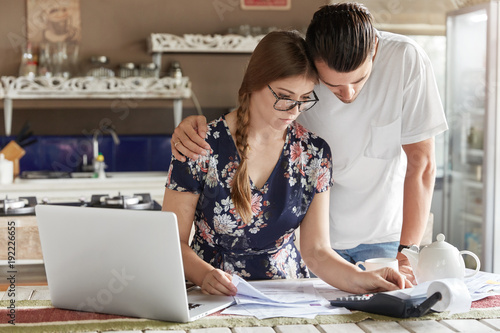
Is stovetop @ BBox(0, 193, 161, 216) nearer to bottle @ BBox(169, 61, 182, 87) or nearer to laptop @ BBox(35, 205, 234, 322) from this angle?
bottle @ BBox(169, 61, 182, 87)

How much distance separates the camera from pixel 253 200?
1742 millimetres

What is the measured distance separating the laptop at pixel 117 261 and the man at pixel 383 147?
0.75 meters

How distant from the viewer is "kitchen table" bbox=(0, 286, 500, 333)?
4.28 ft

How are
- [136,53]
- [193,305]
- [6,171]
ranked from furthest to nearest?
[136,53] < [6,171] < [193,305]

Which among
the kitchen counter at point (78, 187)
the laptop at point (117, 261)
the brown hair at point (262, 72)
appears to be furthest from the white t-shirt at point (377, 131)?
the kitchen counter at point (78, 187)

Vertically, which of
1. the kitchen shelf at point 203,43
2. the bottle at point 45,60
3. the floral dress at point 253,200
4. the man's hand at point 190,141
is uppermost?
the kitchen shelf at point 203,43

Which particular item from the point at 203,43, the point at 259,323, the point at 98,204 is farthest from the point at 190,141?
the point at 203,43

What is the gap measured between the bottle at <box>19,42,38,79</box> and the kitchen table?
3.22 meters

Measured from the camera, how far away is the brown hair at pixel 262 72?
1.64 meters

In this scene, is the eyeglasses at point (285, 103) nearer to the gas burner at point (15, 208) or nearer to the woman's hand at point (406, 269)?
the woman's hand at point (406, 269)

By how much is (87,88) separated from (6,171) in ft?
2.49

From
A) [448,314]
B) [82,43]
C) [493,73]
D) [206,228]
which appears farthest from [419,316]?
[82,43]

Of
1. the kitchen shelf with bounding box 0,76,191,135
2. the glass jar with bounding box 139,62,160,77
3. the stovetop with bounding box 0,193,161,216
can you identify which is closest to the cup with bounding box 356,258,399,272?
the stovetop with bounding box 0,193,161,216

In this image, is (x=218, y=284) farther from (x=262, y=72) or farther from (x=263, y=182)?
(x=262, y=72)
